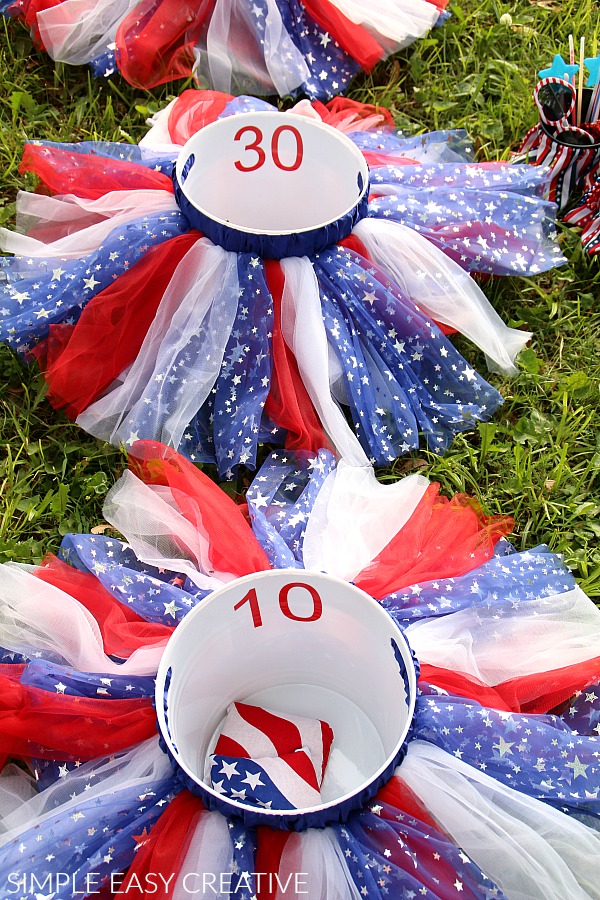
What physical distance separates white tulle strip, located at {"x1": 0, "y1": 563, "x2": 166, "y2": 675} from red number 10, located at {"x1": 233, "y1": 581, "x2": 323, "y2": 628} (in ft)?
0.43

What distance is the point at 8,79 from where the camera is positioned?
2697mm

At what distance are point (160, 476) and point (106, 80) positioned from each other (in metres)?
1.31

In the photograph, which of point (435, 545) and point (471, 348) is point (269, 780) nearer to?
point (435, 545)

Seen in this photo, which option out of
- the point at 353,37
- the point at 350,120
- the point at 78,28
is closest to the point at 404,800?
the point at 350,120

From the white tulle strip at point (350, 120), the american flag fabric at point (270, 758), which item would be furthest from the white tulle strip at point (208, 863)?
the white tulle strip at point (350, 120)

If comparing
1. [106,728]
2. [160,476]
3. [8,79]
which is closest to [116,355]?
[160,476]

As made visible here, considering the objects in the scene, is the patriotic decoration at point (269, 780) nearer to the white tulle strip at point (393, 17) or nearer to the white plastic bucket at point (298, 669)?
the white plastic bucket at point (298, 669)

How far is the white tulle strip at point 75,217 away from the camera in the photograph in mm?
2172

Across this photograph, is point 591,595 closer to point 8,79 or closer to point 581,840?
point 581,840

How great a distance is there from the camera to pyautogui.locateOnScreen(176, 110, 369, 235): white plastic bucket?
2.18 m

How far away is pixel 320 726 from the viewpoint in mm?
1604

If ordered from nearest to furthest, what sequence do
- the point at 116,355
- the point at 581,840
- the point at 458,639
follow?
the point at 581,840 → the point at 458,639 → the point at 116,355

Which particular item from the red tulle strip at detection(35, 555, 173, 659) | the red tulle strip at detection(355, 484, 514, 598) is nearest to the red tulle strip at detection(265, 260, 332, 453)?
the red tulle strip at detection(355, 484, 514, 598)

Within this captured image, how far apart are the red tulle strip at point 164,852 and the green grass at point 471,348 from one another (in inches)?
25.1
